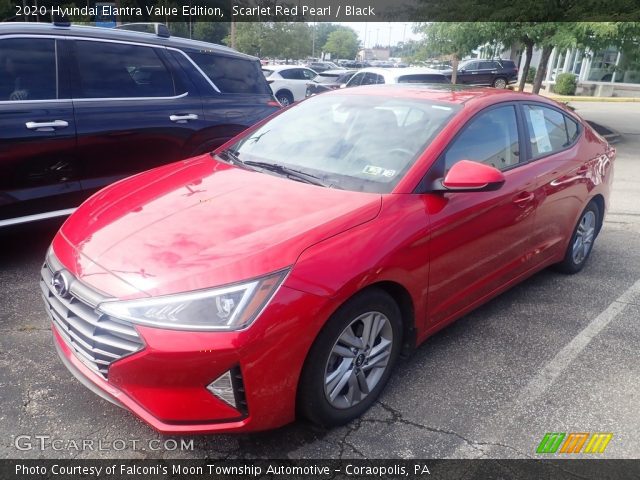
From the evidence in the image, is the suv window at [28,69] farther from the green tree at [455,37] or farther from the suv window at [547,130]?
the green tree at [455,37]

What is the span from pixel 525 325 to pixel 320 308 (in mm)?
2059

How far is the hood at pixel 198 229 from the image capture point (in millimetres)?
2090

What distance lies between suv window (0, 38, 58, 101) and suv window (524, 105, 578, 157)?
3625 millimetres

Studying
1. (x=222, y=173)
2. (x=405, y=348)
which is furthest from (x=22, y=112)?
(x=405, y=348)

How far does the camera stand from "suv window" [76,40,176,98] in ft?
13.9

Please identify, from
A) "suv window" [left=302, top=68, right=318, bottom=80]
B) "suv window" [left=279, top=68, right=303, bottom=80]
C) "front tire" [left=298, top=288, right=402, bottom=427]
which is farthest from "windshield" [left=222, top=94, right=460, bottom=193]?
"suv window" [left=302, top=68, right=318, bottom=80]

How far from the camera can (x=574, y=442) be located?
2.50m

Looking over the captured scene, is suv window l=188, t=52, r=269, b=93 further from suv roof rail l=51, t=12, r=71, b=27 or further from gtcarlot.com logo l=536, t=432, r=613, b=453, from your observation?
gtcarlot.com logo l=536, t=432, r=613, b=453

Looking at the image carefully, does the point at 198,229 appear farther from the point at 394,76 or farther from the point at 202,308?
the point at 394,76

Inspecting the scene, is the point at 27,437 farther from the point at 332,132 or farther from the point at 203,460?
the point at 332,132

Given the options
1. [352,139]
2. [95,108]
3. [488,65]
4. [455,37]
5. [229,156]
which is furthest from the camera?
[488,65]

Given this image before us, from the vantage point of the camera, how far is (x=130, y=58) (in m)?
4.57

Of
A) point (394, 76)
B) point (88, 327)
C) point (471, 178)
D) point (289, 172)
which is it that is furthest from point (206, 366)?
point (394, 76)

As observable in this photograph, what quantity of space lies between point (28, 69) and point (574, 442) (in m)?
Answer: 4.39
